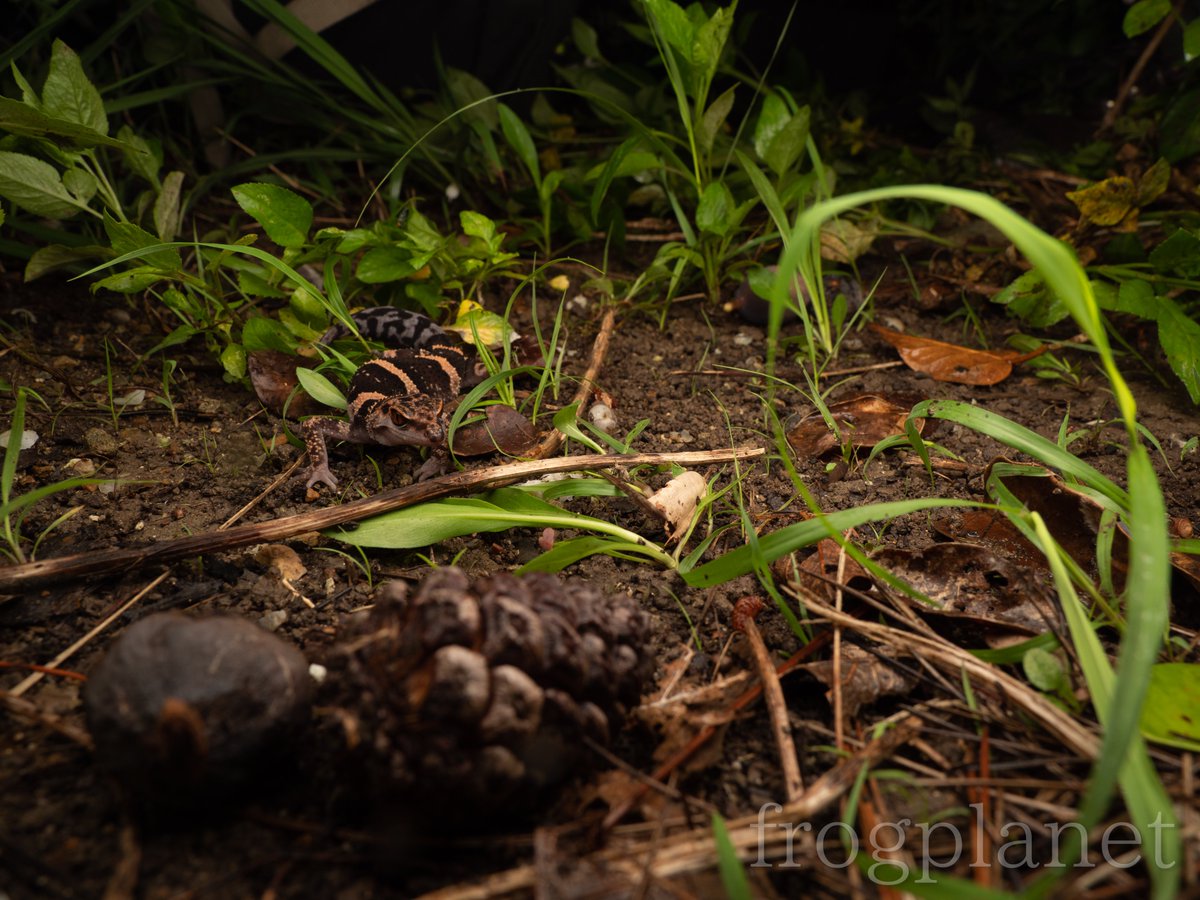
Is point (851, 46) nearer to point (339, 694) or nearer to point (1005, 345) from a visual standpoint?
point (1005, 345)

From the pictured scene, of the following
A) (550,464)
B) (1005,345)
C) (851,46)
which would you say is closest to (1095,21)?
(851,46)

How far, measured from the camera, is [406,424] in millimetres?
Answer: 2859

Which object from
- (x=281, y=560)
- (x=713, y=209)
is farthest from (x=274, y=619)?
(x=713, y=209)

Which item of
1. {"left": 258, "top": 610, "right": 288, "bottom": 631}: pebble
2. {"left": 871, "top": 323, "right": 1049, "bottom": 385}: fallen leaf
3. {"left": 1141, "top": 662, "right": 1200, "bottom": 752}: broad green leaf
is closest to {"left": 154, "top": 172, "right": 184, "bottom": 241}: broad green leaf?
{"left": 258, "top": 610, "right": 288, "bottom": 631}: pebble

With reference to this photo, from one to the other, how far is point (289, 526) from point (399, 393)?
3.13ft

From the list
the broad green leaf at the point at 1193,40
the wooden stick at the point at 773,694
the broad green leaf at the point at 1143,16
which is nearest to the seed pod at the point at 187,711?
the wooden stick at the point at 773,694

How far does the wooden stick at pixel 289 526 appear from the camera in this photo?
6.56 ft

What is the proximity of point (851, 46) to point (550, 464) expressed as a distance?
426 cm

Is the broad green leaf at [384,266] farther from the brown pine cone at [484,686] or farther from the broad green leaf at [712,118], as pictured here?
the brown pine cone at [484,686]

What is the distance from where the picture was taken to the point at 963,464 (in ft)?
8.60

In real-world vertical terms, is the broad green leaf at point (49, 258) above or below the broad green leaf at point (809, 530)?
below

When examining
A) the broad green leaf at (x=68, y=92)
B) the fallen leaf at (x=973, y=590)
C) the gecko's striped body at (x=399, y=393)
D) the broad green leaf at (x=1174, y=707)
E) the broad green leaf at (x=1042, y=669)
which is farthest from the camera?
the gecko's striped body at (x=399, y=393)

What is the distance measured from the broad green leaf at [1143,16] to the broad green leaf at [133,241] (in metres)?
3.96

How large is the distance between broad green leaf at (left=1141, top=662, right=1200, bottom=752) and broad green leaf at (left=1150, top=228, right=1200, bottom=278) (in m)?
2.12
